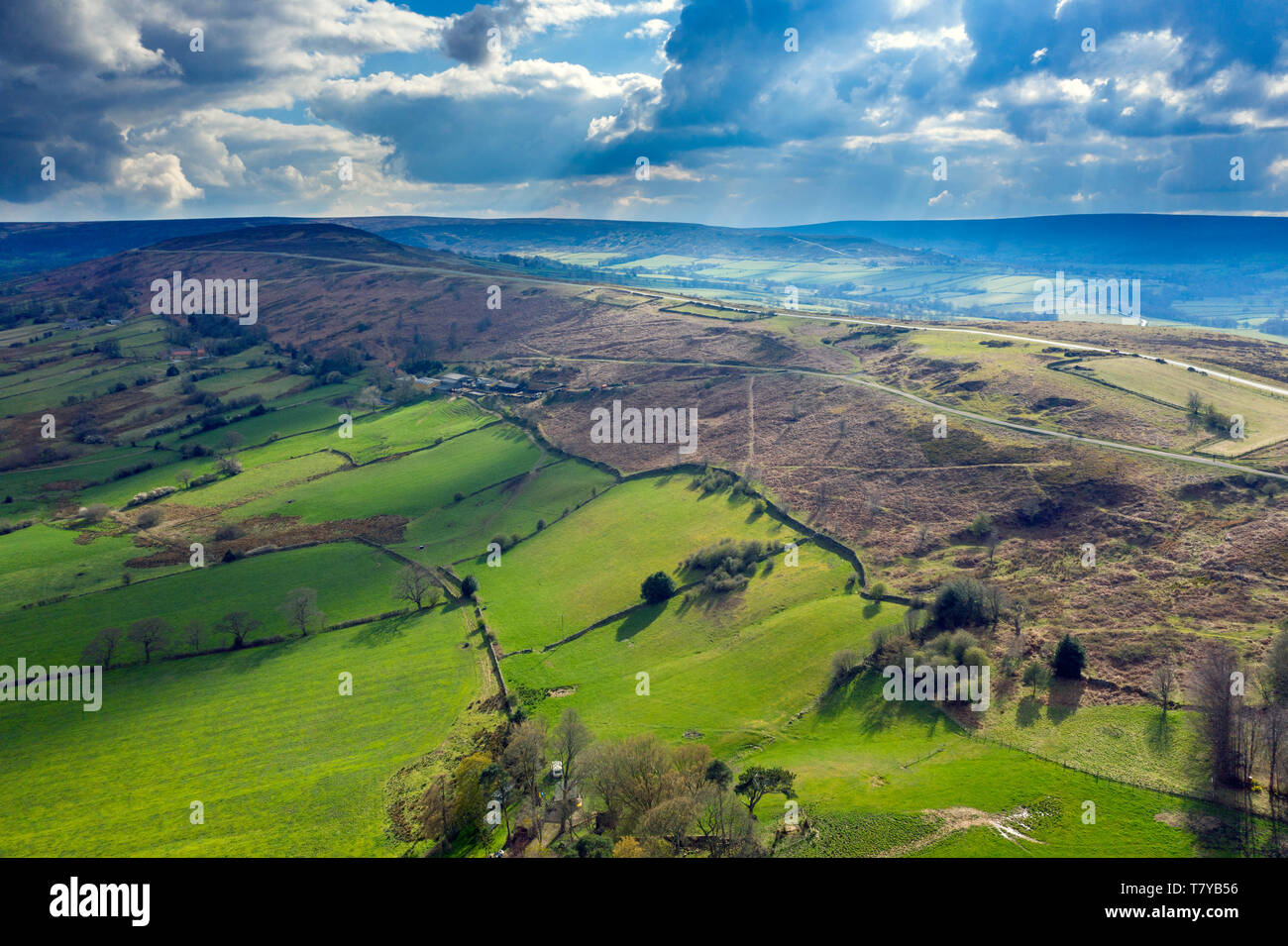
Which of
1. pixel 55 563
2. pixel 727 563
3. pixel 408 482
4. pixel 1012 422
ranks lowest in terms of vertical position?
pixel 55 563

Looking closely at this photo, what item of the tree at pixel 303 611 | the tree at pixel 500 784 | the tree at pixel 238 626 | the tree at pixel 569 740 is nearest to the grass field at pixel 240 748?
the tree at pixel 303 611

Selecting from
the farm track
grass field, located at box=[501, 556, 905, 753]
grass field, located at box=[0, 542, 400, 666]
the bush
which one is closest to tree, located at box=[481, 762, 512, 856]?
grass field, located at box=[501, 556, 905, 753]

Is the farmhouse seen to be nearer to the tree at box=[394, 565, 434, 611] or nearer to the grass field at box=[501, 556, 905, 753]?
the tree at box=[394, 565, 434, 611]

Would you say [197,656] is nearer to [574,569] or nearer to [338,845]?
[338,845]

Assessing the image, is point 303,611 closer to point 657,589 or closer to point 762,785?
point 657,589

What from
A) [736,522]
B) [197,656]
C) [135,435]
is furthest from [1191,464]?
[135,435]

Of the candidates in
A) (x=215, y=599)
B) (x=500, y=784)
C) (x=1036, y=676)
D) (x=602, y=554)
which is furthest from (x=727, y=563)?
(x=215, y=599)
